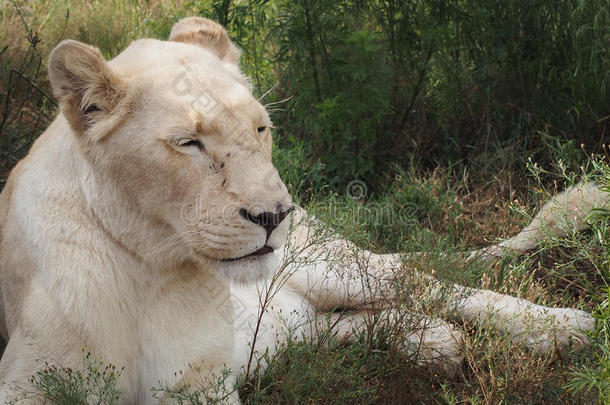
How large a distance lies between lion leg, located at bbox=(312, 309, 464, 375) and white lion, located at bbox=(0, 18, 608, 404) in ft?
2.30

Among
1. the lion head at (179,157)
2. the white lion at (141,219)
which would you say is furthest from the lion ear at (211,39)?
the lion head at (179,157)

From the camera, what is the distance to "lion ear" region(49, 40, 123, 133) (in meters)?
2.58

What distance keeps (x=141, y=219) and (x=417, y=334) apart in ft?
4.60

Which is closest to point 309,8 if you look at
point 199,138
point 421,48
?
point 421,48

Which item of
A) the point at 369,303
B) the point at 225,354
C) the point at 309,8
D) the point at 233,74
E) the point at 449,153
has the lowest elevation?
the point at 449,153

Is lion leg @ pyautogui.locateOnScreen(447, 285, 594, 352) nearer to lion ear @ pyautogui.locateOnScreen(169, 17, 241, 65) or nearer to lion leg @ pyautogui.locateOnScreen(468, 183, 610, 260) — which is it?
lion leg @ pyautogui.locateOnScreen(468, 183, 610, 260)

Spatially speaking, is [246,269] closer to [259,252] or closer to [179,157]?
[259,252]

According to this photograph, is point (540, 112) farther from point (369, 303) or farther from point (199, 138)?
point (199, 138)

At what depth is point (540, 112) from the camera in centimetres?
527

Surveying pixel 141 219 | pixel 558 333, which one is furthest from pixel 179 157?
pixel 558 333

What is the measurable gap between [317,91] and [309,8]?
52 centimetres

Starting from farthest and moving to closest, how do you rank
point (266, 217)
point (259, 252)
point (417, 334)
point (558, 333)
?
point (417, 334), point (558, 333), point (259, 252), point (266, 217)

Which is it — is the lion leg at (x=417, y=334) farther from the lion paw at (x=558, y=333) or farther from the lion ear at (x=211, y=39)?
the lion ear at (x=211, y=39)

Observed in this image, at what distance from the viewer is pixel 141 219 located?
105 inches
